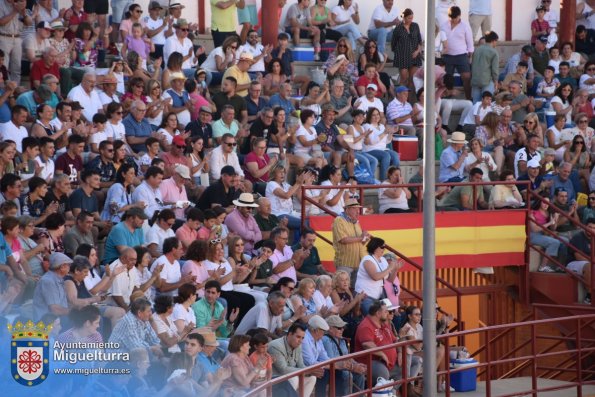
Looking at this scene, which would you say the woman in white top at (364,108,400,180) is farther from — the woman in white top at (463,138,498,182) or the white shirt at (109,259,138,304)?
the white shirt at (109,259,138,304)

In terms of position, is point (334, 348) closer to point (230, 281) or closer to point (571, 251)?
point (230, 281)

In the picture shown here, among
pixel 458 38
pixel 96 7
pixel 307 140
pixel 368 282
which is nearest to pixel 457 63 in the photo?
pixel 458 38

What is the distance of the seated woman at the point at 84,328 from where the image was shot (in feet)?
53.3

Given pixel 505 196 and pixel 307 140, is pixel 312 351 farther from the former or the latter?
pixel 505 196

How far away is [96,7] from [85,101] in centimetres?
298

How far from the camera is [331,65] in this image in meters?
26.0

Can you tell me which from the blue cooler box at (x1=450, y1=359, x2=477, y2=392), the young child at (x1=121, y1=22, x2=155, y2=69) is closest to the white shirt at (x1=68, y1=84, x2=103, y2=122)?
the young child at (x1=121, y1=22, x2=155, y2=69)

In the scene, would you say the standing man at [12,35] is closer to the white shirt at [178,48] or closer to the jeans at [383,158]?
the white shirt at [178,48]

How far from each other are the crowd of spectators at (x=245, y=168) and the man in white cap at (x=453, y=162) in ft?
0.12

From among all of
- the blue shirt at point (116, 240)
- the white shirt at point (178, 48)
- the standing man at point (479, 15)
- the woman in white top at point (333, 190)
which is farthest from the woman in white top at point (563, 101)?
the blue shirt at point (116, 240)

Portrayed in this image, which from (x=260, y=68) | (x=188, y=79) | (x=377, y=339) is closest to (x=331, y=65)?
(x=260, y=68)

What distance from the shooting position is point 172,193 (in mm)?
20438

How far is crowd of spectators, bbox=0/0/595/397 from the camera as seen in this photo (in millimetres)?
17219

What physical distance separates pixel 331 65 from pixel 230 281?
25.4 ft
